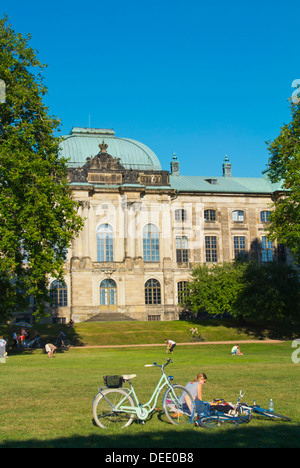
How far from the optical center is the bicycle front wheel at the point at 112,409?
1203 centimetres

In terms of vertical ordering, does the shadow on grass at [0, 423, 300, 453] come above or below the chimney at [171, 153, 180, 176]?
below

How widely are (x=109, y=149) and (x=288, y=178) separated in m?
34.4

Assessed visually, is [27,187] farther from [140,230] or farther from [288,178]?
[140,230]

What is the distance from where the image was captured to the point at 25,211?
110 ft

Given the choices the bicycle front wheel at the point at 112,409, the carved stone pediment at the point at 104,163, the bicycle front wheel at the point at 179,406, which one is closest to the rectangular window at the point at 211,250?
the carved stone pediment at the point at 104,163

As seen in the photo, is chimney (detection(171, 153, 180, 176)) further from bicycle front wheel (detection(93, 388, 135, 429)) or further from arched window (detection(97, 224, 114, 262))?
bicycle front wheel (detection(93, 388, 135, 429))

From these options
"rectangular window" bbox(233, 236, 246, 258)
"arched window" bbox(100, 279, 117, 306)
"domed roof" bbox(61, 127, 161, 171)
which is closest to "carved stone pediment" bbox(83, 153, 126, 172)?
"domed roof" bbox(61, 127, 161, 171)

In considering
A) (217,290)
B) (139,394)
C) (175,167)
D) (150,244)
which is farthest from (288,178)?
(175,167)

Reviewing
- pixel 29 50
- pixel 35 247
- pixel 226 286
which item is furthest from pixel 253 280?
pixel 29 50

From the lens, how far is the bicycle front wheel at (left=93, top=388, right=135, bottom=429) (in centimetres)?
1203

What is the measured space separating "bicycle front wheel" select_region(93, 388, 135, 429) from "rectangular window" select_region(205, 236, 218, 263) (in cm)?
5756

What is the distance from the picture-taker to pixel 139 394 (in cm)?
1641

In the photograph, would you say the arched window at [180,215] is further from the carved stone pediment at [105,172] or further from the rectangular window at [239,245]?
the rectangular window at [239,245]
